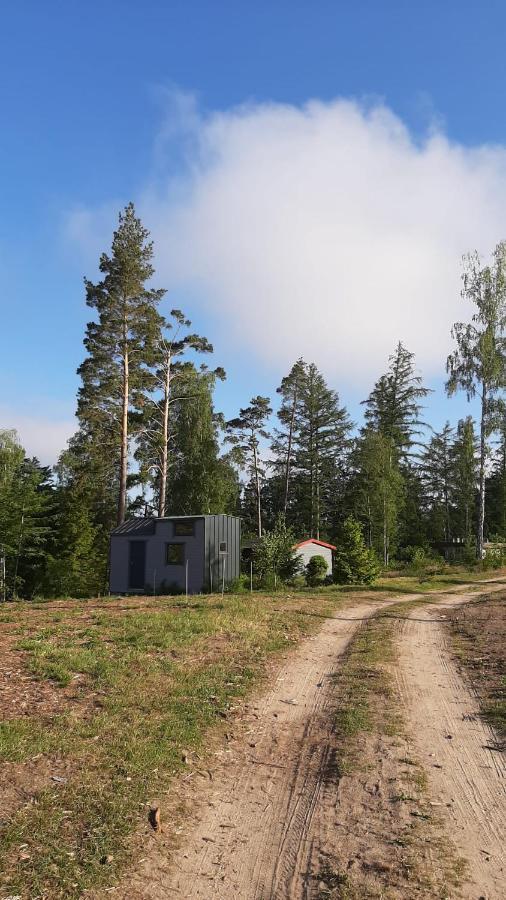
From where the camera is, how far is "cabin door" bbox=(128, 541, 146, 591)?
25875mm

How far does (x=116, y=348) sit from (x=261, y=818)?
2579 centimetres

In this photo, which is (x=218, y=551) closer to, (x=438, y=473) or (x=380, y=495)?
(x=380, y=495)

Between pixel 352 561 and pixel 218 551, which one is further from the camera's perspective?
pixel 352 561

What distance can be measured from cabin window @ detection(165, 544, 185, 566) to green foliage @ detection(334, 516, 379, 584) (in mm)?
7276

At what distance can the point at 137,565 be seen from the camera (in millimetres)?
25984

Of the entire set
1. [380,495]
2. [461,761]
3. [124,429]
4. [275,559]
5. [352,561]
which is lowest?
[461,761]

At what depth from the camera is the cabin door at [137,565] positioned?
25.9 metres

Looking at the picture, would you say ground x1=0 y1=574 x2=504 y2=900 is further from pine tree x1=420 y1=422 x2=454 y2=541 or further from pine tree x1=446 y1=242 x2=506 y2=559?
pine tree x1=420 y1=422 x2=454 y2=541

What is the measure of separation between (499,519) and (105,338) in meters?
40.5

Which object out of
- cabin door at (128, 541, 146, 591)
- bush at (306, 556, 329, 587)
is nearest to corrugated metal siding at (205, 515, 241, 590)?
cabin door at (128, 541, 146, 591)

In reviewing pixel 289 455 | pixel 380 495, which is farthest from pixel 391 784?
pixel 289 455

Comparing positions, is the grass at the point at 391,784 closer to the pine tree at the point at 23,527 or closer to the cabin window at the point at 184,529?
the cabin window at the point at 184,529

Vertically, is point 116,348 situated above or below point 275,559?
above

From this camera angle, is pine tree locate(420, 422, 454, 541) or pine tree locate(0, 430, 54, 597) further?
pine tree locate(420, 422, 454, 541)
